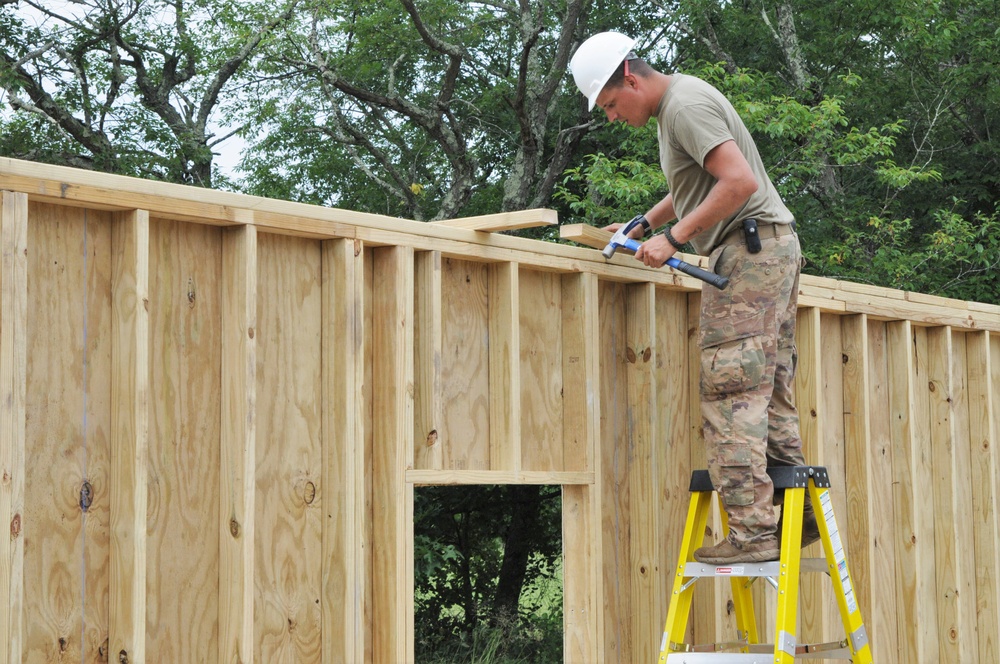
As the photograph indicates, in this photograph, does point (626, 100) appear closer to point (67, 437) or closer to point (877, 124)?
point (67, 437)

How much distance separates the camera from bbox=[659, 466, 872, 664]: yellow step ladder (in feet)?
11.8

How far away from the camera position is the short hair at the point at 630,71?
3779 mm

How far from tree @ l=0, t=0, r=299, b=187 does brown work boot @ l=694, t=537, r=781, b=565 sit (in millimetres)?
10053

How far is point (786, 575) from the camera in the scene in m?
3.59

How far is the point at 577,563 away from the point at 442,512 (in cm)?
634

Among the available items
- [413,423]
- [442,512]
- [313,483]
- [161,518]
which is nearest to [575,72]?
[413,423]

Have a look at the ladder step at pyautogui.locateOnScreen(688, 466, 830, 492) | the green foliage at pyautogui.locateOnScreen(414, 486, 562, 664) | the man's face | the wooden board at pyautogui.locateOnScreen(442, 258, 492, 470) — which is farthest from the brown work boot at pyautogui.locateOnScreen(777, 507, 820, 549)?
the green foliage at pyautogui.locateOnScreen(414, 486, 562, 664)

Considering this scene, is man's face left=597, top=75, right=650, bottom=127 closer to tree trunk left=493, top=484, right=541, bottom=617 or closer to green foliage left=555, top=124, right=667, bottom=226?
green foliage left=555, top=124, right=667, bottom=226

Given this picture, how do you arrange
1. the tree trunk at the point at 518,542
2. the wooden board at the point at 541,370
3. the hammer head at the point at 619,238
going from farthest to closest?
the tree trunk at the point at 518,542
the wooden board at the point at 541,370
the hammer head at the point at 619,238

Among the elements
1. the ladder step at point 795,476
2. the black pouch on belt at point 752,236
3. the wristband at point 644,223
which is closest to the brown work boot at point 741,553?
the ladder step at point 795,476

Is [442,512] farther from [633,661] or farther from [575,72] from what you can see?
[575,72]

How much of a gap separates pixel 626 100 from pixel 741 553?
1.60 metres

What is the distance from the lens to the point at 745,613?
4.27 metres

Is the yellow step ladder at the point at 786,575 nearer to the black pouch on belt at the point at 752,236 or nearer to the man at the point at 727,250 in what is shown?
the man at the point at 727,250
